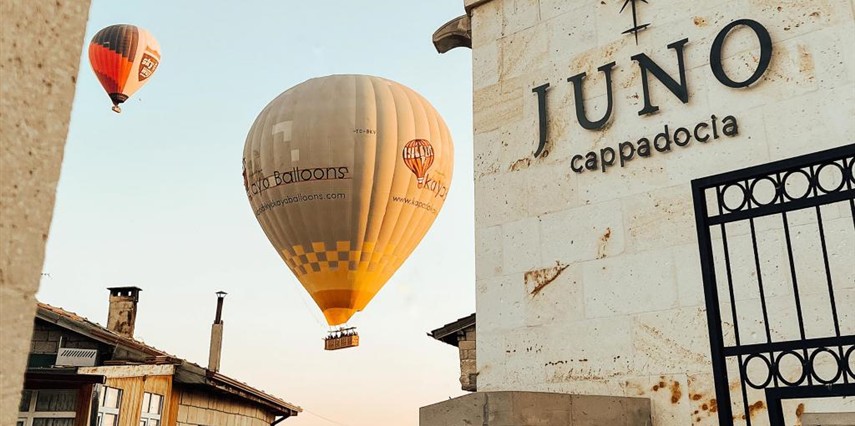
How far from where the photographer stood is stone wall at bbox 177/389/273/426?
15039 millimetres

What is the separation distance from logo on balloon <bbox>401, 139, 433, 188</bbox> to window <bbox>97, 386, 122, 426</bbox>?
9.86 metres

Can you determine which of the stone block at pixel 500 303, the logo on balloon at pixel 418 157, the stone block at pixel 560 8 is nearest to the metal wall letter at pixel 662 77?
the stone block at pixel 560 8

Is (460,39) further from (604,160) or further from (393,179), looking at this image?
(393,179)

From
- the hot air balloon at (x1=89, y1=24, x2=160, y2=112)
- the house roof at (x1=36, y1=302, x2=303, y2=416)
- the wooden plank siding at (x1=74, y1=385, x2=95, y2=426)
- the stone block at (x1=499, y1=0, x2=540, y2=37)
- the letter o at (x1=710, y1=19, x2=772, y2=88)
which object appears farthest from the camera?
the hot air balloon at (x1=89, y1=24, x2=160, y2=112)

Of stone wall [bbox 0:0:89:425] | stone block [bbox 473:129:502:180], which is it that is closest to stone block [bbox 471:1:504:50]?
stone block [bbox 473:129:502:180]

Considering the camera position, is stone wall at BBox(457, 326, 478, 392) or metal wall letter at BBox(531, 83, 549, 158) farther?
stone wall at BBox(457, 326, 478, 392)

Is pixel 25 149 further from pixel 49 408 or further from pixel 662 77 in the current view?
pixel 49 408

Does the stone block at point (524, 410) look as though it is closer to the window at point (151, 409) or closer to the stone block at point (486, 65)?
the stone block at point (486, 65)

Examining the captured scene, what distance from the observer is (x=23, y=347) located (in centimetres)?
117

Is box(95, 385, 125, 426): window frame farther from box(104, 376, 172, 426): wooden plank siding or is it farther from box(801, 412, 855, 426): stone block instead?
box(801, 412, 855, 426): stone block

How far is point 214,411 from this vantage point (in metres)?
16.2

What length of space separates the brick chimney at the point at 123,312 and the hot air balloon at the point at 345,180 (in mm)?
3935

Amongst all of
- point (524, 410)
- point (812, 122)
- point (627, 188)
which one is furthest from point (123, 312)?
point (812, 122)

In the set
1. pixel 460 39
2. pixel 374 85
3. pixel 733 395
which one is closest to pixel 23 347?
pixel 733 395
